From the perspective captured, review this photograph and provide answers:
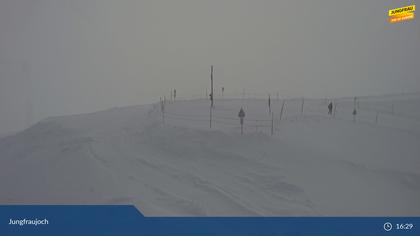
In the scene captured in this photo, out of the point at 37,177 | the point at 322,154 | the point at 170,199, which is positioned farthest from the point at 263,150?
the point at 37,177

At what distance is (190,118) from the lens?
2934 centimetres

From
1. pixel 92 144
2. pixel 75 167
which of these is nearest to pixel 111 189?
pixel 75 167

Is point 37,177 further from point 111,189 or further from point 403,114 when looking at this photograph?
point 403,114

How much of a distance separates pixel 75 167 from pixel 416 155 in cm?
1997

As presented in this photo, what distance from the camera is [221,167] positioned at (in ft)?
67.5

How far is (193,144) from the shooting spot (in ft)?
76.4

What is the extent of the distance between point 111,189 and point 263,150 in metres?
9.50

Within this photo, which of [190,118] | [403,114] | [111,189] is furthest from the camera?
[403,114]

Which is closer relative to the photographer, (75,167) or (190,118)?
(75,167)

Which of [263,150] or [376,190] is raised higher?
[263,150]

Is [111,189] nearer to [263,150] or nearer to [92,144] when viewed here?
[92,144]

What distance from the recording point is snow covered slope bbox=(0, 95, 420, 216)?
16531 millimetres

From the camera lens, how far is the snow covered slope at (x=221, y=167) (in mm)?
16531

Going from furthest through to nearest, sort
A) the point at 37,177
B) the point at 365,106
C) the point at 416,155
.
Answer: the point at 365,106 → the point at 416,155 → the point at 37,177
